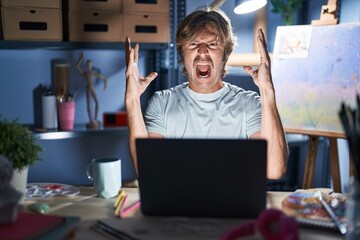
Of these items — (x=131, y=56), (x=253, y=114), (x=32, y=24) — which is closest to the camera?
(x=131, y=56)

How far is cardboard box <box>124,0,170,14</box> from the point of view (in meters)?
2.57

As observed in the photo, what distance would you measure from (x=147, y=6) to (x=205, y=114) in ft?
3.30

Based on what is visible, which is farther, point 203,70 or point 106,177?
point 203,70

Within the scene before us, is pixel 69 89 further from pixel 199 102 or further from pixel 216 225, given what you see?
pixel 216 225

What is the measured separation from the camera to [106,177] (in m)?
1.29

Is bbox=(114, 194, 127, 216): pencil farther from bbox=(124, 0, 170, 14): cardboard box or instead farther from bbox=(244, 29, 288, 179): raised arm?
bbox=(124, 0, 170, 14): cardboard box

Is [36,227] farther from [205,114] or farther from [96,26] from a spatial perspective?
[96,26]

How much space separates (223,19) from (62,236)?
1277 millimetres

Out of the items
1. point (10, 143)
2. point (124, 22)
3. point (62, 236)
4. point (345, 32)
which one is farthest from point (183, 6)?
A: point (62, 236)

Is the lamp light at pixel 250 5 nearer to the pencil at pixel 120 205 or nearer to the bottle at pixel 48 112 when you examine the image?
the pencil at pixel 120 205

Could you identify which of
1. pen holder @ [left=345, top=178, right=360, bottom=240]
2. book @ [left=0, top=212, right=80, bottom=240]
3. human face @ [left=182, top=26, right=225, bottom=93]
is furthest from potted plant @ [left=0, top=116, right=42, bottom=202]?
human face @ [left=182, top=26, right=225, bottom=93]

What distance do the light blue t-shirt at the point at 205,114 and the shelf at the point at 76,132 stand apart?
798 mm

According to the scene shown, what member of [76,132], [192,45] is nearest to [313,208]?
[192,45]

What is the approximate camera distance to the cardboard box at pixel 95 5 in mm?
2461
